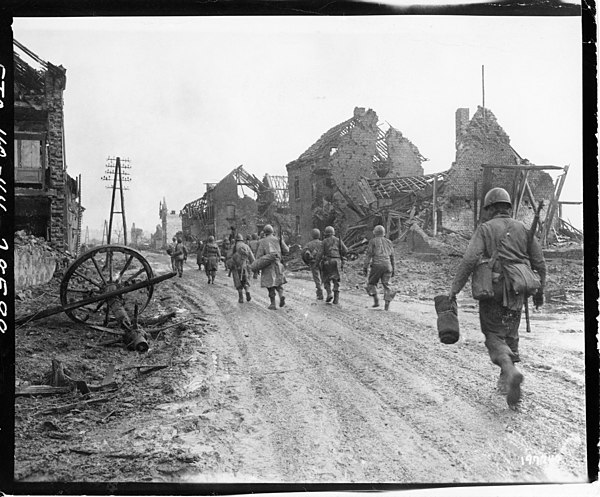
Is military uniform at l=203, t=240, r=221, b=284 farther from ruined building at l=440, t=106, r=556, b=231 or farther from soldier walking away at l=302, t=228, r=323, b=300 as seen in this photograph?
ruined building at l=440, t=106, r=556, b=231

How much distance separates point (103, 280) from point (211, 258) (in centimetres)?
98

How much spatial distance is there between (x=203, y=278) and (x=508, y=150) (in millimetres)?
3032

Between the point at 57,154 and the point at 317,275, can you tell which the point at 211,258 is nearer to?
the point at 317,275

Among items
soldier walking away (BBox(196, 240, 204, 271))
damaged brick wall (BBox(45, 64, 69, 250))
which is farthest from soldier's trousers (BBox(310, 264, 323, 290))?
damaged brick wall (BBox(45, 64, 69, 250))

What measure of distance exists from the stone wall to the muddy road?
404mm

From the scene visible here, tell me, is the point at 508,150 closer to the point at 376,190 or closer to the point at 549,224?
the point at 549,224

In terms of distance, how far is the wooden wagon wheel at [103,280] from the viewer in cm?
457

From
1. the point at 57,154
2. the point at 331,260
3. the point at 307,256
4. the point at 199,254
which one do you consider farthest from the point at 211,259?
the point at 57,154

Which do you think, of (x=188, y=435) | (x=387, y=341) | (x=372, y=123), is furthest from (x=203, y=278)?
(x=372, y=123)

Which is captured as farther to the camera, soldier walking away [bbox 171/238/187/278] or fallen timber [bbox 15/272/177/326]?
soldier walking away [bbox 171/238/187/278]

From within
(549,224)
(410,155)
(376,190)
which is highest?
(410,155)

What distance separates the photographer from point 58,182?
4.85 meters

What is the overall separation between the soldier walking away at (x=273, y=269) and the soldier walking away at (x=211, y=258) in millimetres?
452

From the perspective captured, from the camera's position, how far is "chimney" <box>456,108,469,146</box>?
15.2 ft
